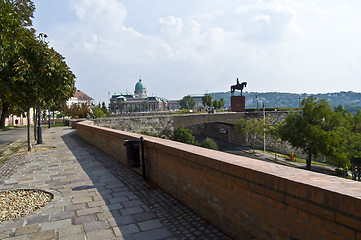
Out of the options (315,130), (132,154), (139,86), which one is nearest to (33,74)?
(132,154)

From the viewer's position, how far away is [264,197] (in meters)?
3.35

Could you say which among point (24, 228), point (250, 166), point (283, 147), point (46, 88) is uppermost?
point (46, 88)

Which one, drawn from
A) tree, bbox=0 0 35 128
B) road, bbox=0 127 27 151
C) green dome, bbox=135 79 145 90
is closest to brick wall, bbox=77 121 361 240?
tree, bbox=0 0 35 128

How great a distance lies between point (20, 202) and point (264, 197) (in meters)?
4.99

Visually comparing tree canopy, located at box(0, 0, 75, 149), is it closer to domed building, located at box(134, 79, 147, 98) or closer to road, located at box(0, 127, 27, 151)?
road, located at box(0, 127, 27, 151)

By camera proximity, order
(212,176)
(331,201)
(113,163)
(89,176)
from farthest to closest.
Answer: (113,163) < (89,176) < (212,176) < (331,201)

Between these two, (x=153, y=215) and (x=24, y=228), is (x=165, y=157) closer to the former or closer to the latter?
(x=153, y=215)

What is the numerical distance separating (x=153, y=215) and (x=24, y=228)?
206 cm

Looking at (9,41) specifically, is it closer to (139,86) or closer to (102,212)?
(102,212)

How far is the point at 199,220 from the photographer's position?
467 centimetres

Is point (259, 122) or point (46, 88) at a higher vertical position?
point (46, 88)

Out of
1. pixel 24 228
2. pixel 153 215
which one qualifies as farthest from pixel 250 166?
pixel 24 228

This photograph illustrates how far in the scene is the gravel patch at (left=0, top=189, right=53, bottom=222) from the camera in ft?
17.2

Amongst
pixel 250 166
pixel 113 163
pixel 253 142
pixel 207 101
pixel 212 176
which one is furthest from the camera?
pixel 207 101
